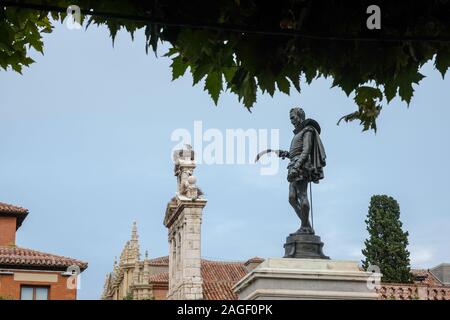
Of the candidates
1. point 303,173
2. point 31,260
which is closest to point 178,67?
point 303,173

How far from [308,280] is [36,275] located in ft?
80.5

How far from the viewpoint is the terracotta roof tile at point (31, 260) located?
108 feet

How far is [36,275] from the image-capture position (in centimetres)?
3366

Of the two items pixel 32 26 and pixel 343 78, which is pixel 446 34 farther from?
pixel 32 26

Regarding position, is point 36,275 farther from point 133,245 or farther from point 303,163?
point 303,163

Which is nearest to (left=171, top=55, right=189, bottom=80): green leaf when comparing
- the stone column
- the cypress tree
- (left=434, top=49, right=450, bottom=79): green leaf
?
(left=434, top=49, right=450, bottom=79): green leaf

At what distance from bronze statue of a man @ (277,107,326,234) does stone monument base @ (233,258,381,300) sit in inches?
25.9

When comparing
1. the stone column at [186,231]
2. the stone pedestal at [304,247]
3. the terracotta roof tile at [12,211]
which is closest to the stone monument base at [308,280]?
the stone pedestal at [304,247]

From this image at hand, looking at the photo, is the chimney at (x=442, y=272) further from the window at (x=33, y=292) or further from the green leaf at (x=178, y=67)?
the green leaf at (x=178, y=67)

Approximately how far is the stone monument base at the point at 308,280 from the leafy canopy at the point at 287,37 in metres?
8.39

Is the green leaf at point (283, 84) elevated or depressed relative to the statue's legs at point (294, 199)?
depressed

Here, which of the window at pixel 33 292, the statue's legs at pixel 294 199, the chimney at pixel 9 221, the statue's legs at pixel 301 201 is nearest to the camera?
the statue's legs at pixel 301 201
